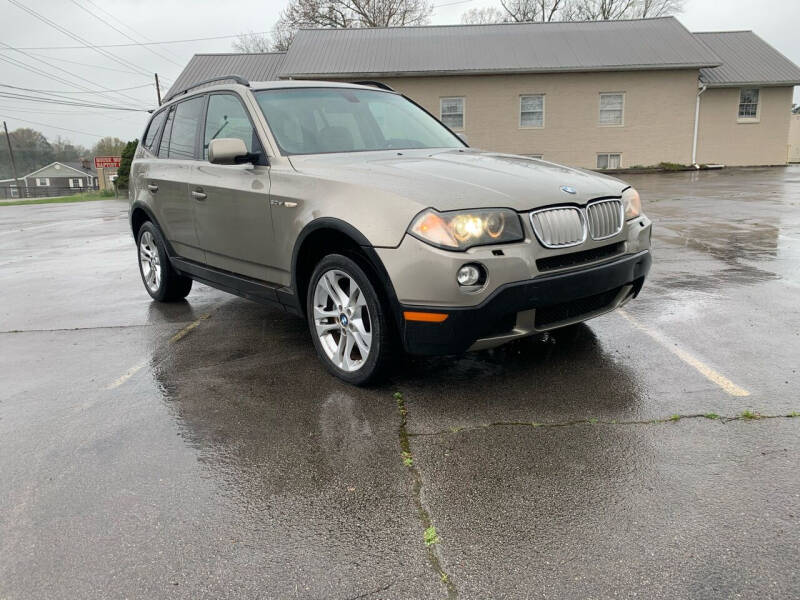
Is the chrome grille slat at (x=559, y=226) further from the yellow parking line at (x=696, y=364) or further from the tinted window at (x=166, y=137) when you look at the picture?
the tinted window at (x=166, y=137)

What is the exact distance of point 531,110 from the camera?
26.1 m

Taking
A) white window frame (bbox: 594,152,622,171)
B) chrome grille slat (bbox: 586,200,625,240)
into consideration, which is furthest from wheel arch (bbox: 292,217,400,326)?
white window frame (bbox: 594,152,622,171)

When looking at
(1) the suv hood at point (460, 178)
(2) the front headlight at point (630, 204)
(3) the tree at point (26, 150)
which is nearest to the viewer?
(1) the suv hood at point (460, 178)

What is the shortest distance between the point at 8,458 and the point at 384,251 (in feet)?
7.18

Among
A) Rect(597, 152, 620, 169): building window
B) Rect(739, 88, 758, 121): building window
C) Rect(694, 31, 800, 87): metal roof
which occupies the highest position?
Rect(694, 31, 800, 87): metal roof

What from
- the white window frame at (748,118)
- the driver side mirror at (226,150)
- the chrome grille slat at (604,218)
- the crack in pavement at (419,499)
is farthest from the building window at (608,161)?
the crack in pavement at (419,499)

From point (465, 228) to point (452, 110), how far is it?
2422 cm

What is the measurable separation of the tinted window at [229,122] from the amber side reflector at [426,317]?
5.96ft

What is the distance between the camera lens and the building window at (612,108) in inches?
1016

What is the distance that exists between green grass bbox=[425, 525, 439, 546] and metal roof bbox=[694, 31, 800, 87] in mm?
27795

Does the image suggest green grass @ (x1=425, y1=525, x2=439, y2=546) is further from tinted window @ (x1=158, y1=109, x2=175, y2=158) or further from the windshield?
tinted window @ (x1=158, y1=109, x2=175, y2=158)

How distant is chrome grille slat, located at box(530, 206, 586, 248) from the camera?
3395 millimetres

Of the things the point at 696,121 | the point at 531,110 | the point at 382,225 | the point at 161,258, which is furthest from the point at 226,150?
the point at 696,121

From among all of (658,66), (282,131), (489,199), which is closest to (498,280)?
(489,199)
